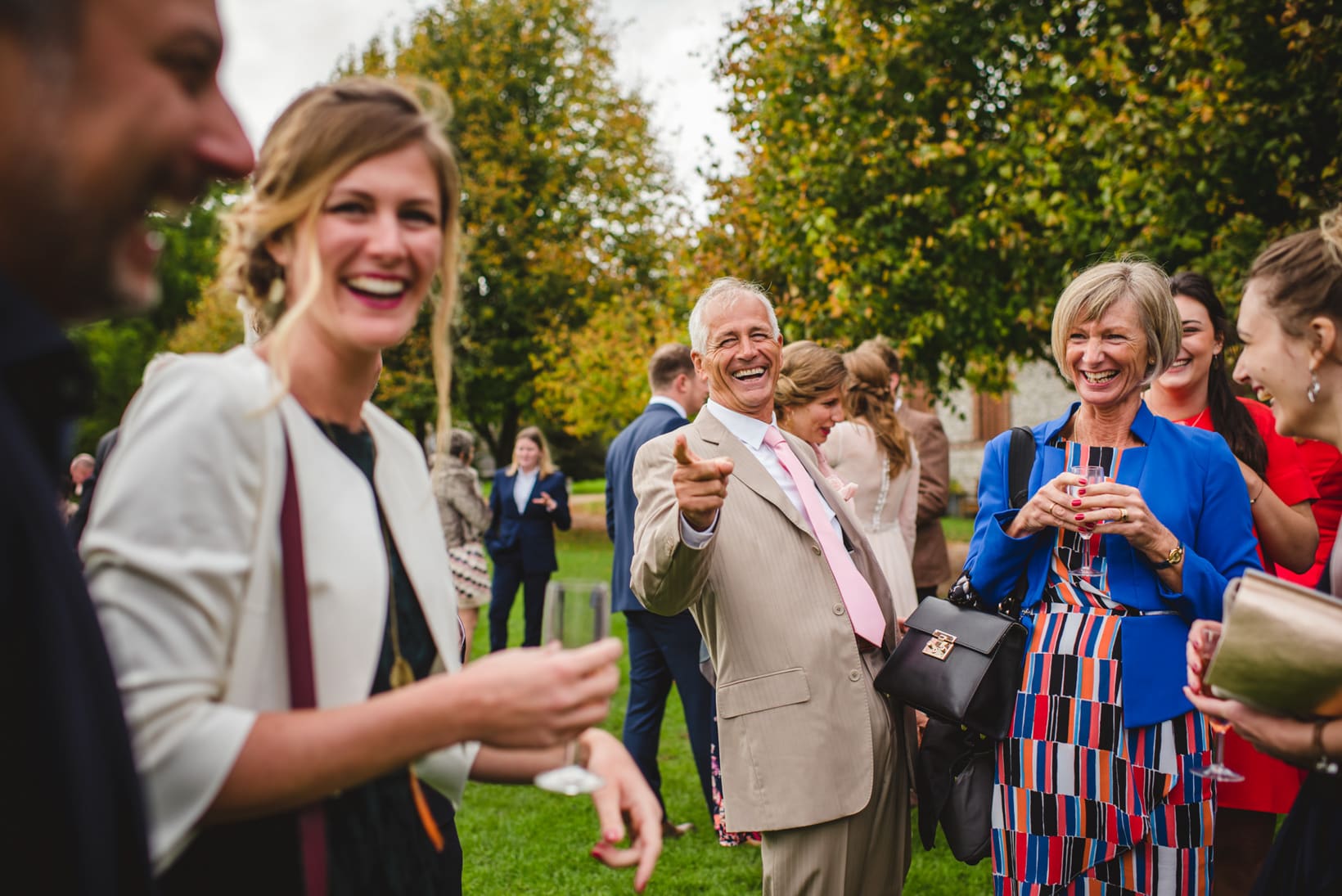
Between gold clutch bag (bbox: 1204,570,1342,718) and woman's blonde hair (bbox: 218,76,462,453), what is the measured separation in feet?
5.37

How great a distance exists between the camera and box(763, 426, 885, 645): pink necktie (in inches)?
120

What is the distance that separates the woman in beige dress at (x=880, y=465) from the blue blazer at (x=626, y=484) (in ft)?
3.28

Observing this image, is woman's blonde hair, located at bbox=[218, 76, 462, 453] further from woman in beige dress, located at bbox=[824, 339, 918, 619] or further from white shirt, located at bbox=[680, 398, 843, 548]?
woman in beige dress, located at bbox=[824, 339, 918, 619]

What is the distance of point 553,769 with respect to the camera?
1.56 meters

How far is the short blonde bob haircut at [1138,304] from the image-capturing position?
3.05 metres

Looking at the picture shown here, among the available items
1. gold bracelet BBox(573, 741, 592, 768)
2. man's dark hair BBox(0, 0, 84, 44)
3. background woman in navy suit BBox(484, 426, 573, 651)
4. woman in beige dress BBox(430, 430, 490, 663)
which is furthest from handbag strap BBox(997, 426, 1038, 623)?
background woman in navy suit BBox(484, 426, 573, 651)

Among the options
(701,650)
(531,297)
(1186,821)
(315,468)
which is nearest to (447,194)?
(315,468)

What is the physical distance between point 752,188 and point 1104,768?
31.8 ft

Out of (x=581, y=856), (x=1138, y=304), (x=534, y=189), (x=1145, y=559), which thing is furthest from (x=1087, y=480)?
(x=534, y=189)

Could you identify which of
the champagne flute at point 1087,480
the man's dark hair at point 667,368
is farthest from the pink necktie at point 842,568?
the man's dark hair at point 667,368

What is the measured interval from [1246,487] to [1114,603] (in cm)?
62

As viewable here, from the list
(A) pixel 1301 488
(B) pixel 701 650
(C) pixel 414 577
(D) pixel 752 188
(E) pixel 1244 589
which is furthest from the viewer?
(D) pixel 752 188

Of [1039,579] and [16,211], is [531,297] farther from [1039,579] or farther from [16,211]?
[16,211]

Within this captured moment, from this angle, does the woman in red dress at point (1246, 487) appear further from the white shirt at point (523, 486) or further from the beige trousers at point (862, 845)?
the white shirt at point (523, 486)
